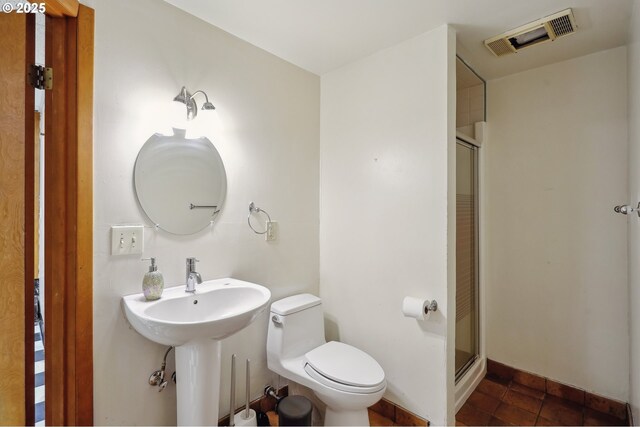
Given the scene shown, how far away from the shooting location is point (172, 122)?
1.45 m

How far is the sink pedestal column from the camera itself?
1.28 meters

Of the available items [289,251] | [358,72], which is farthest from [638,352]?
[358,72]

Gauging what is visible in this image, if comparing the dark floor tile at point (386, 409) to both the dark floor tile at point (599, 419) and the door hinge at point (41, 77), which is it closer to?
the dark floor tile at point (599, 419)

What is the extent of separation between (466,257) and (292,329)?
1301 mm

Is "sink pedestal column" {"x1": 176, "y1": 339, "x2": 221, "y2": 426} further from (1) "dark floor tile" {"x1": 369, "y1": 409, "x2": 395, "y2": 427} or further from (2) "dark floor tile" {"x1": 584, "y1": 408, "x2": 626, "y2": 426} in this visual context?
(2) "dark floor tile" {"x1": 584, "y1": 408, "x2": 626, "y2": 426}

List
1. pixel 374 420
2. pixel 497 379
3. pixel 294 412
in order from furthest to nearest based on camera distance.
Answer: pixel 497 379, pixel 374 420, pixel 294 412

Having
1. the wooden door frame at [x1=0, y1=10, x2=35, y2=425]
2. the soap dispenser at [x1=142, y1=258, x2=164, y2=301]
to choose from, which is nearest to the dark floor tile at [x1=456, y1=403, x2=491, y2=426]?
the soap dispenser at [x1=142, y1=258, x2=164, y2=301]

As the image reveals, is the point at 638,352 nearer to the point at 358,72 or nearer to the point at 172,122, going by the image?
the point at 358,72

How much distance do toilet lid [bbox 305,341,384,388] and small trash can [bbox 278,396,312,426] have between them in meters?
0.18

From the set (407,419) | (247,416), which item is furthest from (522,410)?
(247,416)

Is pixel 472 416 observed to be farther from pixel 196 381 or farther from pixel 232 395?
pixel 196 381

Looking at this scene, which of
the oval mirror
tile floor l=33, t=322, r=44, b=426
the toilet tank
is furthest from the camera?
the toilet tank

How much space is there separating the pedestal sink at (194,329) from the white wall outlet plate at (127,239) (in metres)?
0.20

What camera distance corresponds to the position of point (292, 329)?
1.77 m
